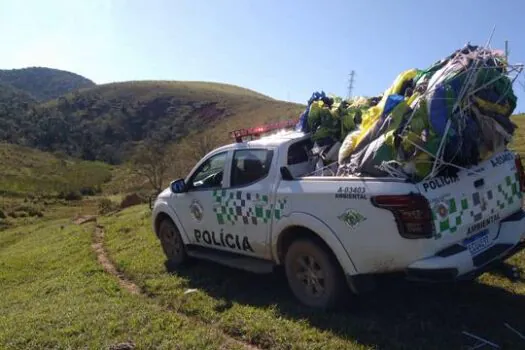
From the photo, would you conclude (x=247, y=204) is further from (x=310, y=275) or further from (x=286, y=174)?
(x=310, y=275)

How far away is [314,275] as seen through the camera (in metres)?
5.80

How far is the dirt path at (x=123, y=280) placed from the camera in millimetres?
5309

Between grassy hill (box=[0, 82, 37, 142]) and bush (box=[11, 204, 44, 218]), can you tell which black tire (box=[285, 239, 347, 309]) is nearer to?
bush (box=[11, 204, 44, 218])

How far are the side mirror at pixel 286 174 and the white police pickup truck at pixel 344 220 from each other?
1 cm

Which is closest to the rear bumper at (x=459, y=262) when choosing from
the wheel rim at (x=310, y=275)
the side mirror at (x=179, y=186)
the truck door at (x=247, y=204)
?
the wheel rim at (x=310, y=275)

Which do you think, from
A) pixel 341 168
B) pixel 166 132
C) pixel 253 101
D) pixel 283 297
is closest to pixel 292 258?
pixel 283 297

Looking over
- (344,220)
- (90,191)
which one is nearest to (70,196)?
(90,191)

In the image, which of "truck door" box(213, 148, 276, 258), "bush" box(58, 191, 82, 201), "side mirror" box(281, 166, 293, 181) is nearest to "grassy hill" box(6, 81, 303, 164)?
"bush" box(58, 191, 82, 201)

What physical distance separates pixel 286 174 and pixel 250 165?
2.56ft

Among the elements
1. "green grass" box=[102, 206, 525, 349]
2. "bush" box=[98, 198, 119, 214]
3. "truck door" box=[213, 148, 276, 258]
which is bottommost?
"bush" box=[98, 198, 119, 214]

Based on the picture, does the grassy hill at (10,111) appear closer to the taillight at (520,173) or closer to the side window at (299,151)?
the side window at (299,151)

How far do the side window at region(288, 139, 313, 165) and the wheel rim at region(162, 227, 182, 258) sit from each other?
272 centimetres

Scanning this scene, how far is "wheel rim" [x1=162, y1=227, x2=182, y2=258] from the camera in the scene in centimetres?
835

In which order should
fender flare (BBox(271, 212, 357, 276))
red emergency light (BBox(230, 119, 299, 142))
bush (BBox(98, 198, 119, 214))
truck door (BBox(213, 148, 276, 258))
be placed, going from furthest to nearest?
bush (BBox(98, 198, 119, 214)), red emergency light (BBox(230, 119, 299, 142)), truck door (BBox(213, 148, 276, 258)), fender flare (BBox(271, 212, 357, 276))
